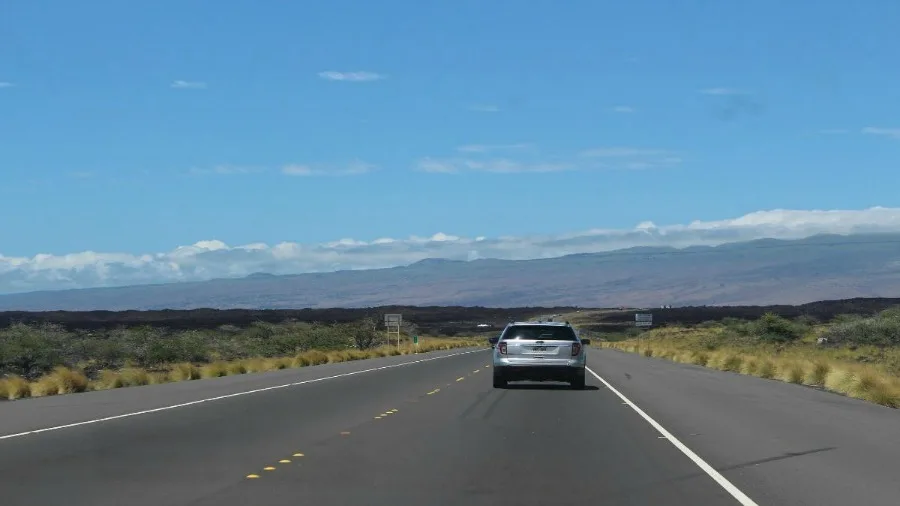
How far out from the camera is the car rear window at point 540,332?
96.7 feet

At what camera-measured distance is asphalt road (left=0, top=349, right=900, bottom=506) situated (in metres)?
11.7

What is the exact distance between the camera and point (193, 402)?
24.8 metres

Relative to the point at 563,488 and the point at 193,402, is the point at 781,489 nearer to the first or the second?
the point at 563,488

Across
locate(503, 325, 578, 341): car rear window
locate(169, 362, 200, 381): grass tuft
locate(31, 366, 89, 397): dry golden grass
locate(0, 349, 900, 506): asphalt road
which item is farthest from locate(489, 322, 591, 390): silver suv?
locate(169, 362, 200, 381): grass tuft

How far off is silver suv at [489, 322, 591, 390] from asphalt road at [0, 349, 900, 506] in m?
1.77

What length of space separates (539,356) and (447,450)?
13.9 m

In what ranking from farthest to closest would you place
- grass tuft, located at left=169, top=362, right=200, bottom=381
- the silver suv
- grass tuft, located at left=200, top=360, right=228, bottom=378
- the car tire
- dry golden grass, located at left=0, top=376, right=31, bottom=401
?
grass tuft, located at left=200, top=360, right=228, bottom=378 < grass tuft, located at left=169, top=362, right=200, bottom=381 < the car tire < the silver suv < dry golden grass, located at left=0, top=376, right=31, bottom=401

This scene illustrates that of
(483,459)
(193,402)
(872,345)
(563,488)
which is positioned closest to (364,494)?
(563,488)

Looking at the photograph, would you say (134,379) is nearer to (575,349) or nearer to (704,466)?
(575,349)

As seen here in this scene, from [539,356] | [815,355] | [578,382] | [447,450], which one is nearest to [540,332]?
[539,356]

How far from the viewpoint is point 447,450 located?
1549 centimetres

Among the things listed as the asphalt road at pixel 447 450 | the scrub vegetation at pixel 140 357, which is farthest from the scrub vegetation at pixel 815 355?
the scrub vegetation at pixel 140 357

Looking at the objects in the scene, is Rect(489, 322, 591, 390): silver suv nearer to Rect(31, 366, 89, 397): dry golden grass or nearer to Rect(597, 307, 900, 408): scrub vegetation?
Rect(597, 307, 900, 408): scrub vegetation

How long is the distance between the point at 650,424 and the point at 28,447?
30.9 ft
